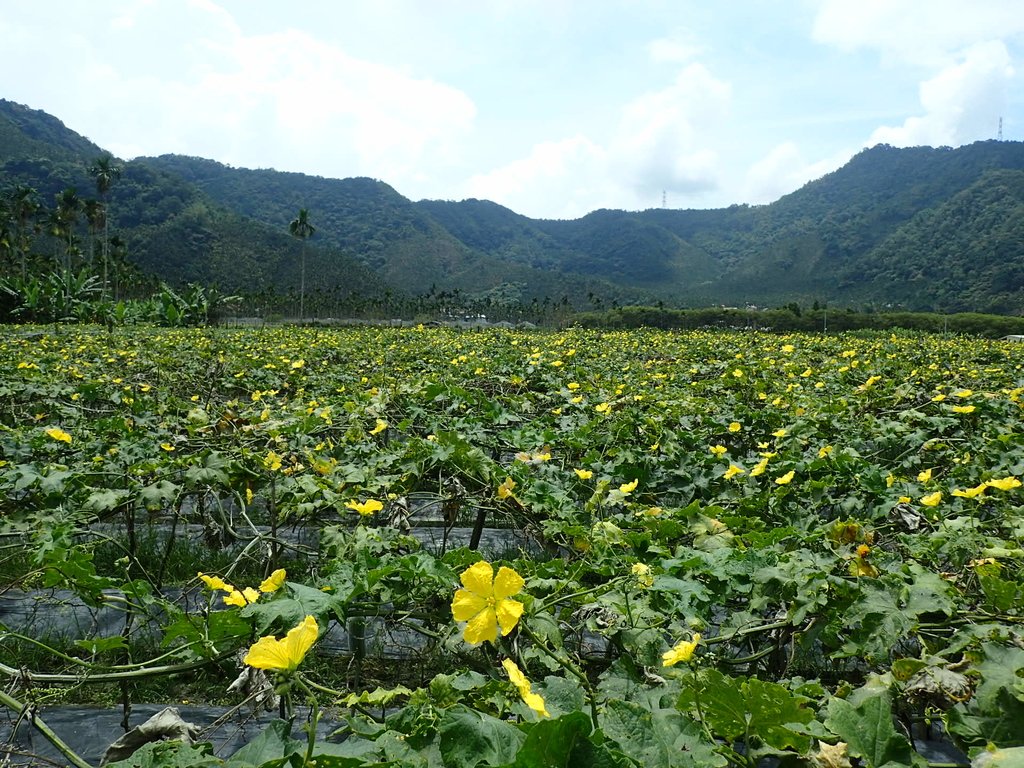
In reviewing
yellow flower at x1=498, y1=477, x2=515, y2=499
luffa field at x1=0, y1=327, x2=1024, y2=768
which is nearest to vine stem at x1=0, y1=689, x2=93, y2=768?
luffa field at x1=0, y1=327, x2=1024, y2=768

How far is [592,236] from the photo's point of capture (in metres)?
124

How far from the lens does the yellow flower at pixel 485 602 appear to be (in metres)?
0.96

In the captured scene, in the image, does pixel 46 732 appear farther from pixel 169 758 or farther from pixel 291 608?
pixel 291 608

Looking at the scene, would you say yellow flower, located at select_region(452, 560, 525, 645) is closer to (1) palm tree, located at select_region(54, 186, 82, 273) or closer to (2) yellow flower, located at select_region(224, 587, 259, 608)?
(2) yellow flower, located at select_region(224, 587, 259, 608)

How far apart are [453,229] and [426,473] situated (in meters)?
122

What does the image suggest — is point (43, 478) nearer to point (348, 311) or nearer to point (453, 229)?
point (348, 311)

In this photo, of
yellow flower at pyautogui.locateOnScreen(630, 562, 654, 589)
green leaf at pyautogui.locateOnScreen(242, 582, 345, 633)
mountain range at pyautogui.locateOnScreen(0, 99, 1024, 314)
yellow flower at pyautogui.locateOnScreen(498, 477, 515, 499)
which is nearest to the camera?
green leaf at pyautogui.locateOnScreen(242, 582, 345, 633)

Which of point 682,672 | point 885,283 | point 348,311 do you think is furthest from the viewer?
point 885,283

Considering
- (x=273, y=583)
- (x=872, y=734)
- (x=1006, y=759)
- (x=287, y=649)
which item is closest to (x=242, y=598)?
(x=273, y=583)

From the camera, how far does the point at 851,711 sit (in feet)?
3.12

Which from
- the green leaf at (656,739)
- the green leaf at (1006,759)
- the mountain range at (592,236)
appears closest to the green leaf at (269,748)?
the green leaf at (656,739)

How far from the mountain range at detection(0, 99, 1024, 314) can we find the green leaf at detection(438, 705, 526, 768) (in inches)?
1996

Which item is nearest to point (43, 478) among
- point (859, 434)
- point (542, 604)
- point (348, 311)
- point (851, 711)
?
point (542, 604)

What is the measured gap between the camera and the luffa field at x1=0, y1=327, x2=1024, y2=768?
3.13 feet
